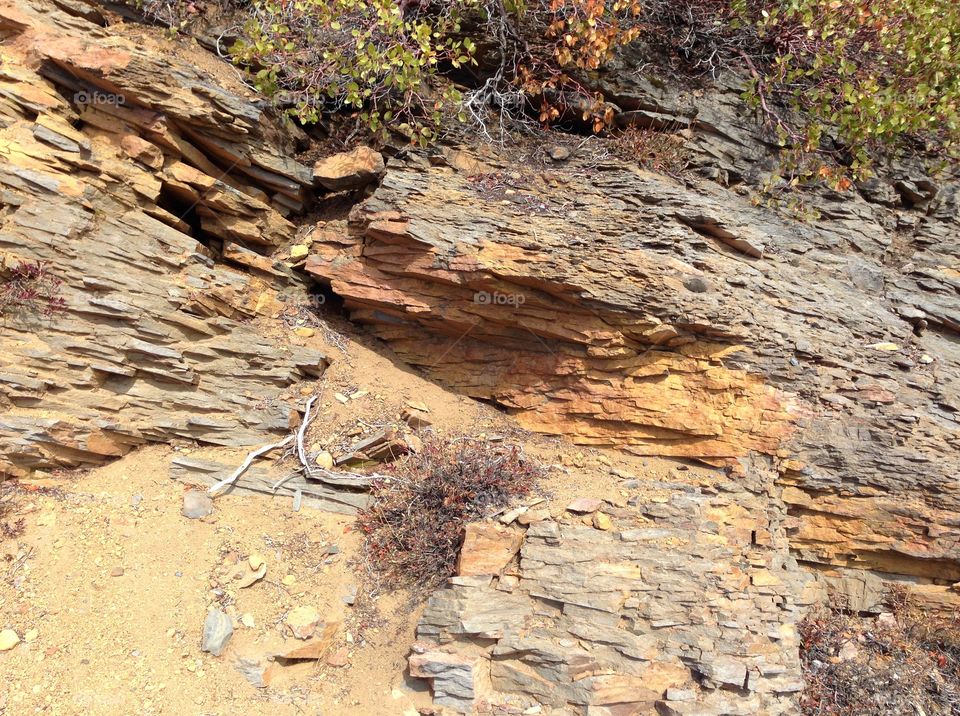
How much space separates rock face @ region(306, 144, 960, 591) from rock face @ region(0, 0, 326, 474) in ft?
4.03

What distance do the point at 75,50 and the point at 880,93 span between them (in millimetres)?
9100

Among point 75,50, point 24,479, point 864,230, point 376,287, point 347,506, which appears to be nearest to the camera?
point 24,479

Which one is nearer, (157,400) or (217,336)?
(157,400)

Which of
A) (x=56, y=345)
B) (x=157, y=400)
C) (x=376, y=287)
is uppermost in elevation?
(x=376, y=287)

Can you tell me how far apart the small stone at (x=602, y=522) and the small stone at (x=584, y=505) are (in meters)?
0.08

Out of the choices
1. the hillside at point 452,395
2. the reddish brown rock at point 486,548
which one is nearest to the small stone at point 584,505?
the hillside at point 452,395

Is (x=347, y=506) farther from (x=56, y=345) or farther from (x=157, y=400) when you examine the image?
(x=56, y=345)

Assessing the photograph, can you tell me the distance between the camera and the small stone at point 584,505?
A: 5027 mm

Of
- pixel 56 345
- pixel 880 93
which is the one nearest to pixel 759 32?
pixel 880 93

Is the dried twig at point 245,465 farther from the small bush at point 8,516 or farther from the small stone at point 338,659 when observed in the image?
the small stone at point 338,659

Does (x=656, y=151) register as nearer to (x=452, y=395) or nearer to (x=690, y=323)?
(x=690, y=323)

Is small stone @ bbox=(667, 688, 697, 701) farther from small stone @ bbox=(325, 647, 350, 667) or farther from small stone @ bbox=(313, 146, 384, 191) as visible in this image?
small stone @ bbox=(313, 146, 384, 191)

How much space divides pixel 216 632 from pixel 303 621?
0.62 meters

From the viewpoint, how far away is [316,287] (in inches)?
278
